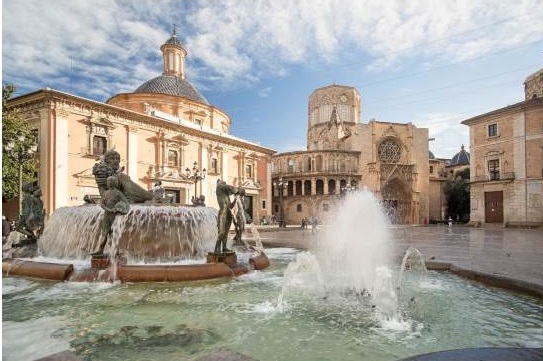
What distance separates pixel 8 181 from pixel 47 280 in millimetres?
15302

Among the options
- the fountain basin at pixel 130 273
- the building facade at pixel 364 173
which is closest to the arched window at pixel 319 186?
the building facade at pixel 364 173

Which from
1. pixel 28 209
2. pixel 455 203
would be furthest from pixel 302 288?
pixel 455 203

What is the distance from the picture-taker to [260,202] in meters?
36.7

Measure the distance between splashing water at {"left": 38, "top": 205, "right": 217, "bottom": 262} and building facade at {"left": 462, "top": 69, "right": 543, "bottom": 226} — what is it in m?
31.1

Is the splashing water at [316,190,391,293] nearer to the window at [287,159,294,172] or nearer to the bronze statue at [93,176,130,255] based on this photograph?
the bronze statue at [93,176,130,255]

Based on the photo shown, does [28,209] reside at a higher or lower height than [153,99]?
lower

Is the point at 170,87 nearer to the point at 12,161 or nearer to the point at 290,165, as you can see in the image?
the point at 12,161

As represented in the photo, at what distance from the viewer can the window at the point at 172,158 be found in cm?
2828

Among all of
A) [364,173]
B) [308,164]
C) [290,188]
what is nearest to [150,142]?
[290,188]

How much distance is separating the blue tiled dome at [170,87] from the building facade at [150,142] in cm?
9

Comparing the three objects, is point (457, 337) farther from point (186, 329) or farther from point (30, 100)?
point (30, 100)

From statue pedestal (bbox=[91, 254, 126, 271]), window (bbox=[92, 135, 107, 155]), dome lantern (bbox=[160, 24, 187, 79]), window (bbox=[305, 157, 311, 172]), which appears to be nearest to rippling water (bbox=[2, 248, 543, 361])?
statue pedestal (bbox=[91, 254, 126, 271])

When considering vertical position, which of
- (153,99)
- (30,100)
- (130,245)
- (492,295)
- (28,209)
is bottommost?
(492,295)

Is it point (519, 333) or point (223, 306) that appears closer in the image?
point (519, 333)
